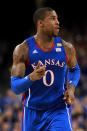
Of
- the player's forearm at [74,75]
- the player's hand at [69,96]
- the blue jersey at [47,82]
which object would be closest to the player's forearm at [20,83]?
the blue jersey at [47,82]

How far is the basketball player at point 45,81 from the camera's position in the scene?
4.48m

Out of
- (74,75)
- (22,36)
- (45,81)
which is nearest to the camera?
(45,81)

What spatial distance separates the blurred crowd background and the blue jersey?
408cm

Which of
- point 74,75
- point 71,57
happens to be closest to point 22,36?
point 74,75

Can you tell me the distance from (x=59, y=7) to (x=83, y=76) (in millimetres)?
3619

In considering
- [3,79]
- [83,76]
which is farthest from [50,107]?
[3,79]

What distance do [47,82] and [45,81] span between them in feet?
0.10

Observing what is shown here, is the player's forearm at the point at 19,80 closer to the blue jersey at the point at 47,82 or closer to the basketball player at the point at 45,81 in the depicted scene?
the basketball player at the point at 45,81

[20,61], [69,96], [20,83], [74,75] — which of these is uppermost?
[20,61]

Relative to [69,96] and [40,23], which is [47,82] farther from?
[40,23]

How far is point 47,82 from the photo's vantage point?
15.0 feet

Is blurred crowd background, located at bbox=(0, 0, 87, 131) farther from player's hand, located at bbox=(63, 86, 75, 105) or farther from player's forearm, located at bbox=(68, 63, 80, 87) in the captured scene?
player's hand, located at bbox=(63, 86, 75, 105)

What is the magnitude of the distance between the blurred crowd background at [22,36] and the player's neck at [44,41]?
4121mm

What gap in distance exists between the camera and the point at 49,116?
452 cm
